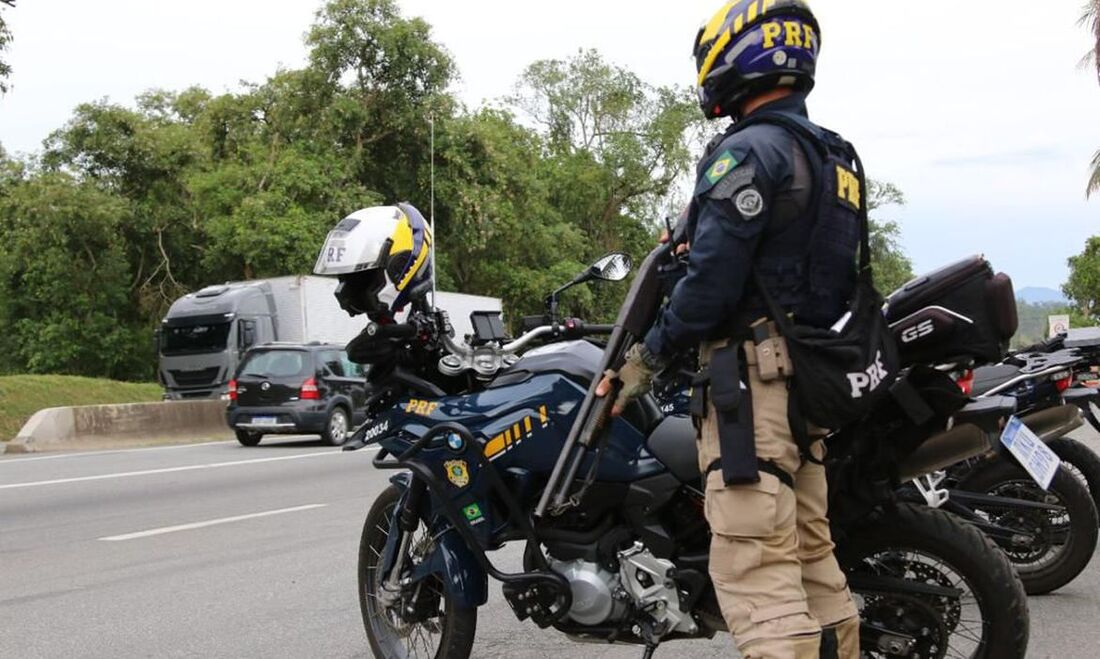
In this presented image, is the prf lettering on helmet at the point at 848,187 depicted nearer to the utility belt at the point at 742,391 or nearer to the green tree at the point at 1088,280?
the utility belt at the point at 742,391

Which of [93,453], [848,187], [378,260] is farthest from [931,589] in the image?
[93,453]

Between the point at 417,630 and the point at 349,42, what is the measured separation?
25409 mm

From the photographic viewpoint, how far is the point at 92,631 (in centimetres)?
521

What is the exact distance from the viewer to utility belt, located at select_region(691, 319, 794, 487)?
9.43ft

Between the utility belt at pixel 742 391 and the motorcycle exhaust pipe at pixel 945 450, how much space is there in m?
0.72

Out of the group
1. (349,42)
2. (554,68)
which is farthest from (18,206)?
(554,68)

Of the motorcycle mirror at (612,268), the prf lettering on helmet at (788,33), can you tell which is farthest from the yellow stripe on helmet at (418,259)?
the prf lettering on helmet at (788,33)

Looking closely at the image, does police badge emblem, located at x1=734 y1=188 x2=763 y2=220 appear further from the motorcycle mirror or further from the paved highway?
the paved highway

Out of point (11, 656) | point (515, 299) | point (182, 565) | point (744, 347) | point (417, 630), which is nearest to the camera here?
point (744, 347)

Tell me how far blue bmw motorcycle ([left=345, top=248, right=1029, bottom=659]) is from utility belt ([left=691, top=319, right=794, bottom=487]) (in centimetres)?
42

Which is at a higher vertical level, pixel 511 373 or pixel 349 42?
pixel 349 42

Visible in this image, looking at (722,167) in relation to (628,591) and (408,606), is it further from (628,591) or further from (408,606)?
(408,606)

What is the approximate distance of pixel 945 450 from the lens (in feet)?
11.7

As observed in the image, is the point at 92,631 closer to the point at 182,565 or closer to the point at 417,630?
the point at 182,565
